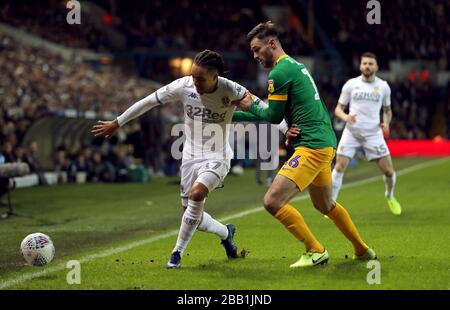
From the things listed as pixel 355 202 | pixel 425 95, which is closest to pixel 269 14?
pixel 425 95

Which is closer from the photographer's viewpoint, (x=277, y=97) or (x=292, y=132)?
(x=277, y=97)

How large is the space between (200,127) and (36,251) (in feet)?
6.69

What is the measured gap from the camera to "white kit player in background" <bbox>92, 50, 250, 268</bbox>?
8.58 meters

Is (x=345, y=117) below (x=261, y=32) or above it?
below

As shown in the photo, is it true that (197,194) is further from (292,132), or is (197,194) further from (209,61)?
(209,61)

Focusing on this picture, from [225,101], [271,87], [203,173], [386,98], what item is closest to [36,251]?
[203,173]

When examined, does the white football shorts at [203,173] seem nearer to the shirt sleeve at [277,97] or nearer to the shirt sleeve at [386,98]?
the shirt sleeve at [277,97]

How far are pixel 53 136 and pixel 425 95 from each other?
2602 centimetres

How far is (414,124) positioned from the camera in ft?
144

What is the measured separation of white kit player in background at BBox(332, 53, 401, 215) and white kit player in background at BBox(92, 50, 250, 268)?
5.34 meters

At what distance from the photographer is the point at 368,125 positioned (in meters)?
14.2

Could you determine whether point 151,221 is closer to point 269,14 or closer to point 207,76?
point 207,76

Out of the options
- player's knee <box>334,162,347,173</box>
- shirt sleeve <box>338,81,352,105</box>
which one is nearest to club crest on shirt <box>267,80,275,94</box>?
player's knee <box>334,162,347,173</box>

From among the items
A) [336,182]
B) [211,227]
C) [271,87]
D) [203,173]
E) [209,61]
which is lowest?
[336,182]
